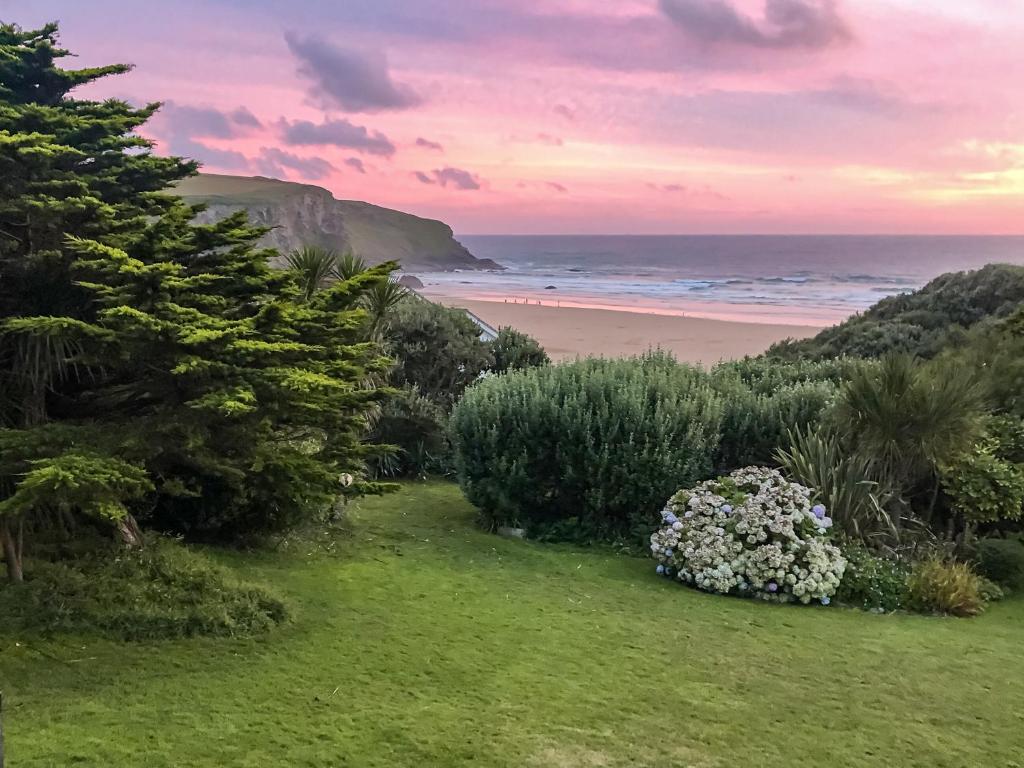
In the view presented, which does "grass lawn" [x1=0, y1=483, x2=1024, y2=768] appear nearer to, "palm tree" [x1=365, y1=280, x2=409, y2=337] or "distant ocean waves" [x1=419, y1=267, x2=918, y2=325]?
"palm tree" [x1=365, y1=280, x2=409, y2=337]

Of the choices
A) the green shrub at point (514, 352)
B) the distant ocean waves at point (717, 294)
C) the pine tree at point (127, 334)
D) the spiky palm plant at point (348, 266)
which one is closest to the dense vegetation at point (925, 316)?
the green shrub at point (514, 352)

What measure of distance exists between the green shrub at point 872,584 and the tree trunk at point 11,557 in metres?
5.63

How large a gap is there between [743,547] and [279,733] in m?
4.12

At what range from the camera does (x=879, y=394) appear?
7.50 meters

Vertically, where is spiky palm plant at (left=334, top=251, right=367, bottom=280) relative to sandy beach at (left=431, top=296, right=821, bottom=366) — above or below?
above

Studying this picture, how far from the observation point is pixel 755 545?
6605 mm

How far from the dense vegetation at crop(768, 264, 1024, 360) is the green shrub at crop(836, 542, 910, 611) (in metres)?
12.4

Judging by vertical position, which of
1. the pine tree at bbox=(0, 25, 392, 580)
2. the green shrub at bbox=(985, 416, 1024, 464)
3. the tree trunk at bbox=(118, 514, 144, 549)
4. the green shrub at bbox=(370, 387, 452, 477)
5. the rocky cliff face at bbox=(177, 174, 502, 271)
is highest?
the rocky cliff face at bbox=(177, 174, 502, 271)

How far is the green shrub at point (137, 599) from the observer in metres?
4.57

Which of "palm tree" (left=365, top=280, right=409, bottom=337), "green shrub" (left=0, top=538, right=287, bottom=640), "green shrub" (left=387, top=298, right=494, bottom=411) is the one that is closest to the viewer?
"green shrub" (left=0, top=538, right=287, bottom=640)

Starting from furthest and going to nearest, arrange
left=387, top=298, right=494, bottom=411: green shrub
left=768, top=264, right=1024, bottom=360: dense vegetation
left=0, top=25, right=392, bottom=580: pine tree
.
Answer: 1. left=768, top=264, right=1024, bottom=360: dense vegetation
2. left=387, top=298, right=494, bottom=411: green shrub
3. left=0, top=25, right=392, bottom=580: pine tree

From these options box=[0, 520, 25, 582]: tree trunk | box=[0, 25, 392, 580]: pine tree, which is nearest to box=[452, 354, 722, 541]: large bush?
box=[0, 25, 392, 580]: pine tree

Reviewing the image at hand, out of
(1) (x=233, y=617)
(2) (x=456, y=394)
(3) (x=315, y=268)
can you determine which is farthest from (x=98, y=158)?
(2) (x=456, y=394)

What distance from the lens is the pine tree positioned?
4.05 m
